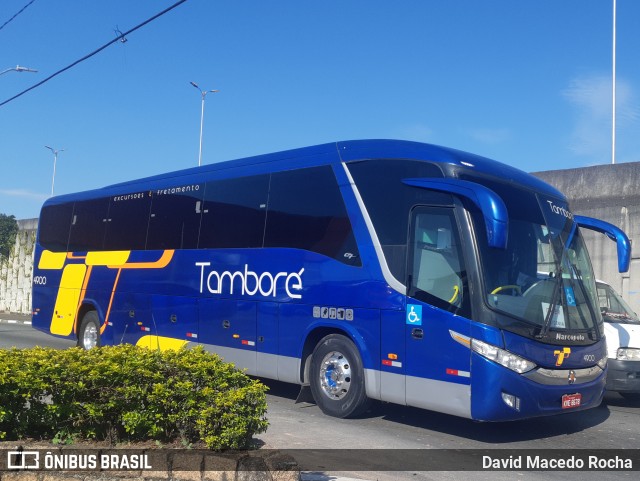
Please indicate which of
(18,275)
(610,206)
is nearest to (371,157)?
(610,206)

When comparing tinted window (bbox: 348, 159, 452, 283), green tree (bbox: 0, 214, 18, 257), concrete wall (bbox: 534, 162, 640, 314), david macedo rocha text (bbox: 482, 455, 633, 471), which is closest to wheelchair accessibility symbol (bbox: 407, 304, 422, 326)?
tinted window (bbox: 348, 159, 452, 283)

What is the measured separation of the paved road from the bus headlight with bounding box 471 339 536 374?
3.36ft

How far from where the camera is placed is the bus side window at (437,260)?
27.5 ft

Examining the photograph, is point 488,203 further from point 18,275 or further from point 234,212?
point 18,275

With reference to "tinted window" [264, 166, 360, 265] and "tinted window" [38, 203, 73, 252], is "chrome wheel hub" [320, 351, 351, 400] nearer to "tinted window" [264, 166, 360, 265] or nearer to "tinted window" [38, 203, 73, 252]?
"tinted window" [264, 166, 360, 265]

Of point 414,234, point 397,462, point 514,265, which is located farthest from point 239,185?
point 397,462

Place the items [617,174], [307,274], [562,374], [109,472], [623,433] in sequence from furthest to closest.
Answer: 1. [617,174]
2. [307,274]
3. [623,433]
4. [562,374]
5. [109,472]

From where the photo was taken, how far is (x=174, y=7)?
11.8 m

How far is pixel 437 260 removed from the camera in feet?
28.4

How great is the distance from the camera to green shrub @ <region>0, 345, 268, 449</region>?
5.81 meters

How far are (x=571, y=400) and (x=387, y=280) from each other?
104 inches

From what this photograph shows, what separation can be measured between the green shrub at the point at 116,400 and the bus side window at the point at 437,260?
315 centimetres

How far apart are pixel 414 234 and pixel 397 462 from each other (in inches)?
113

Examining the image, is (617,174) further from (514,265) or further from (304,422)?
(304,422)
